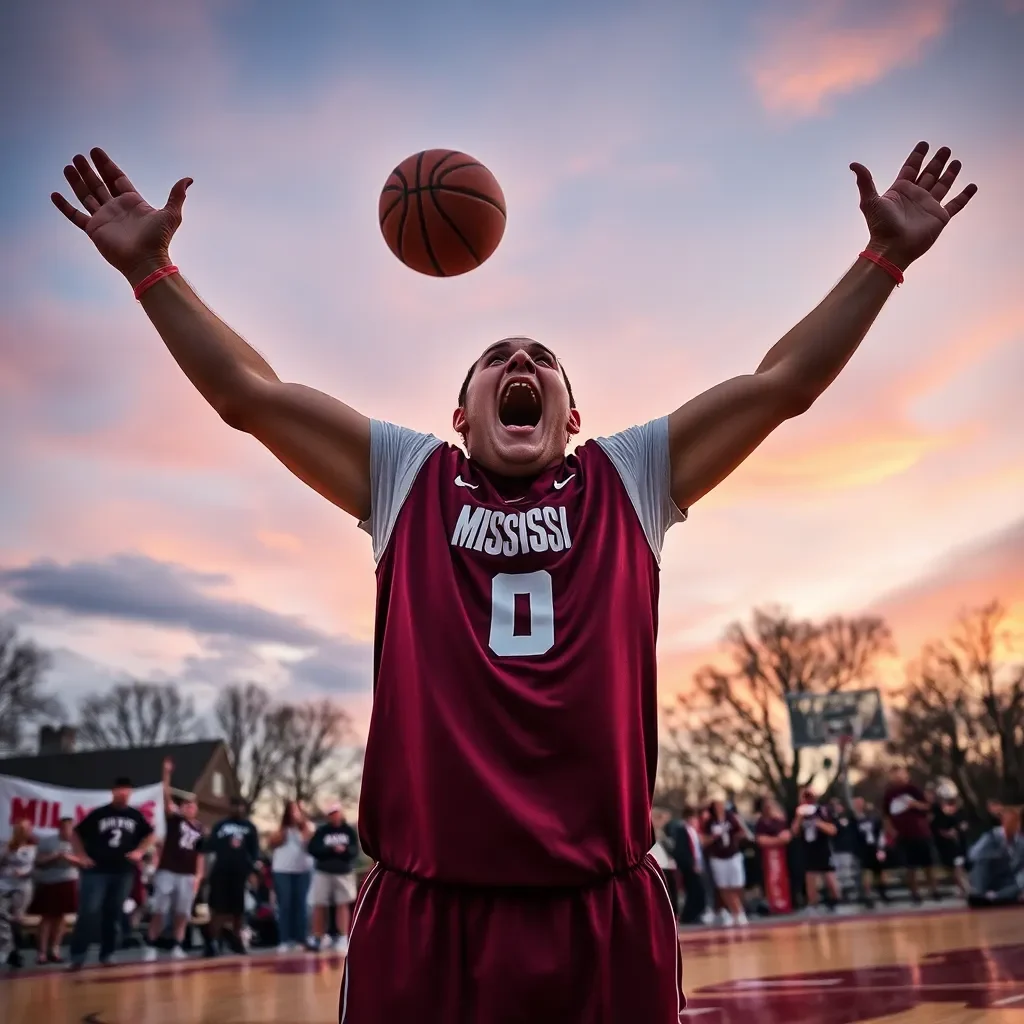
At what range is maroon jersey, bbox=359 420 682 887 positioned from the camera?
2154 mm

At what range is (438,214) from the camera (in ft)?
13.4

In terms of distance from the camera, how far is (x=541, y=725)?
7.25 ft

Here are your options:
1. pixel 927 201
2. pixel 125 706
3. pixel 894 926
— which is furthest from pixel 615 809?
pixel 125 706

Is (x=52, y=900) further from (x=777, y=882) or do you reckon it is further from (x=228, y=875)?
(x=777, y=882)

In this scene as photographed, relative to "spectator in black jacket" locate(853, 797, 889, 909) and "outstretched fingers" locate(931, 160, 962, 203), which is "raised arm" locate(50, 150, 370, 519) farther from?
"spectator in black jacket" locate(853, 797, 889, 909)

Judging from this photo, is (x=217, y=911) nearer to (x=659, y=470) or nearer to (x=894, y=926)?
(x=894, y=926)

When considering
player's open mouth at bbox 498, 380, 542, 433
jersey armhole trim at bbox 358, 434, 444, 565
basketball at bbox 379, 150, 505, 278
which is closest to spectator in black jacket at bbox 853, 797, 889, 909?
basketball at bbox 379, 150, 505, 278

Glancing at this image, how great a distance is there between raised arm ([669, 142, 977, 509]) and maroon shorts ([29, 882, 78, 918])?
38.8 ft

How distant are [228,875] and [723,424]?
11.5 m

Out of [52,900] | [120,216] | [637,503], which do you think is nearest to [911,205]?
[637,503]

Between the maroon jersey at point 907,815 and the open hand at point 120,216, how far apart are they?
14.8 meters

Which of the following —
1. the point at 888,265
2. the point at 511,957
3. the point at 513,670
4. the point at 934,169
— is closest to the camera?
the point at 511,957

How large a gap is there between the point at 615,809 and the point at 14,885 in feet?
39.1

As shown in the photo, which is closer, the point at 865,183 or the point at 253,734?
the point at 865,183
